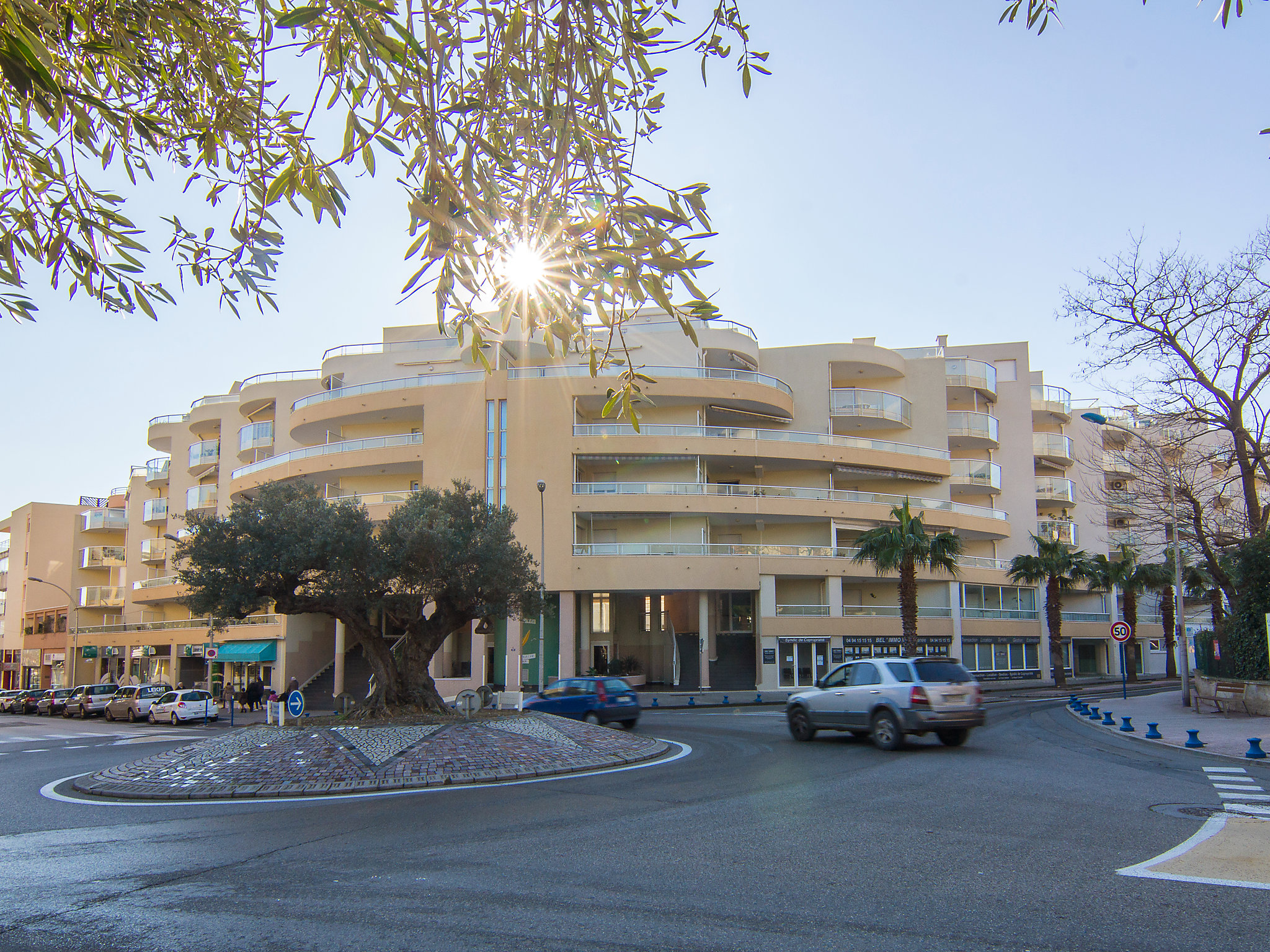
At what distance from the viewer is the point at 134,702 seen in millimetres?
37844

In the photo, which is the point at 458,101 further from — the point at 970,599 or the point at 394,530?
the point at 970,599

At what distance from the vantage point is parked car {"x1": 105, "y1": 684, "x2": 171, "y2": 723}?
3741 centimetres

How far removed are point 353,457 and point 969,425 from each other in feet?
109

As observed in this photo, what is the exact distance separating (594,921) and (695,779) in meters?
7.38

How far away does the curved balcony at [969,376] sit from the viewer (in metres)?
51.1

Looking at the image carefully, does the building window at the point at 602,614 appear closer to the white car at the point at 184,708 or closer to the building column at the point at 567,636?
the building column at the point at 567,636

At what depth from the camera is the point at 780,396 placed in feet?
145

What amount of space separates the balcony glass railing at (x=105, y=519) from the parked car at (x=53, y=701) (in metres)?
27.5

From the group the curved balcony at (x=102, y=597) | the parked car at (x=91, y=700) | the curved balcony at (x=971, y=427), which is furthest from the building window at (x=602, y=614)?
the curved balcony at (x=102, y=597)

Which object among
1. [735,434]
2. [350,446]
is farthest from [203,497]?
[735,434]

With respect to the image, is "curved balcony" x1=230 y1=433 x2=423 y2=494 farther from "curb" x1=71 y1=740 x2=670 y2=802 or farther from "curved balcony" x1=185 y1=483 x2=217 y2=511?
"curb" x1=71 y1=740 x2=670 y2=802

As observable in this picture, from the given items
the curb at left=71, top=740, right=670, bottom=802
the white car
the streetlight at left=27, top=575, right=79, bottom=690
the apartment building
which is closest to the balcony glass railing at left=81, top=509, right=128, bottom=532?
the streetlight at left=27, top=575, right=79, bottom=690

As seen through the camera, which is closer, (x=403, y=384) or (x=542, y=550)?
(x=542, y=550)

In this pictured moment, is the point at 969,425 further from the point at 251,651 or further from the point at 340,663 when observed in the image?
the point at 251,651
